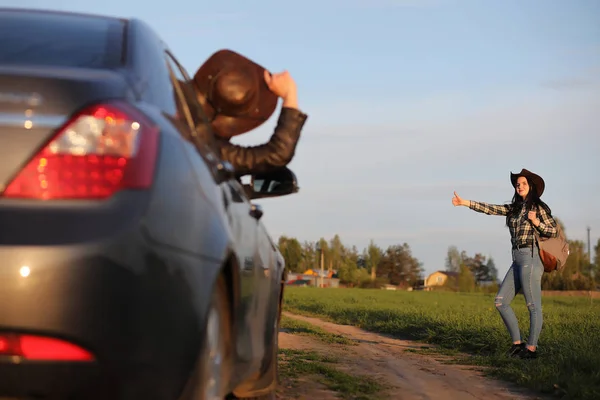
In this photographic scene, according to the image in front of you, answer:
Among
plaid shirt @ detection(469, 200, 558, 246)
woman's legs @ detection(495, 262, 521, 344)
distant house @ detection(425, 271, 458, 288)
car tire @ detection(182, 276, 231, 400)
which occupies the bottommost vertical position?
car tire @ detection(182, 276, 231, 400)

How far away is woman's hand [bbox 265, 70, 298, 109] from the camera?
179 inches

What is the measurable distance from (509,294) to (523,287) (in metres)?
0.20

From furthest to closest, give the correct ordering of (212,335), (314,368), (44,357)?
(314,368) < (212,335) < (44,357)

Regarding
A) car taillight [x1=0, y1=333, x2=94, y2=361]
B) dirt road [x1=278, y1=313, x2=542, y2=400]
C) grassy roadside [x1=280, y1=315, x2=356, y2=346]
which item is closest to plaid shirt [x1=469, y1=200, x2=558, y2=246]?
dirt road [x1=278, y1=313, x2=542, y2=400]

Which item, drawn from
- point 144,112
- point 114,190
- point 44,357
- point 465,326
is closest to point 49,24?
point 144,112

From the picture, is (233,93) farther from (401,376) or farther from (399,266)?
(399,266)

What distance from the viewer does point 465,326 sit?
12867 millimetres

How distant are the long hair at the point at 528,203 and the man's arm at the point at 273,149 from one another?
624 centimetres

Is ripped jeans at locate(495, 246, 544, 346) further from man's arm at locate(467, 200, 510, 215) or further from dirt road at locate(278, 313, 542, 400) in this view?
dirt road at locate(278, 313, 542, 400)

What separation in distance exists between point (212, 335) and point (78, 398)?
2.59ft

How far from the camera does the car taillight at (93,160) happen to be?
2.26 metres

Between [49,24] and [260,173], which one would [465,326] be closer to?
[260,173]

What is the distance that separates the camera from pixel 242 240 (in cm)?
343

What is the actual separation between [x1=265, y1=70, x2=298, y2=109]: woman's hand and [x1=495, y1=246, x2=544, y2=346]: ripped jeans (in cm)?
581
